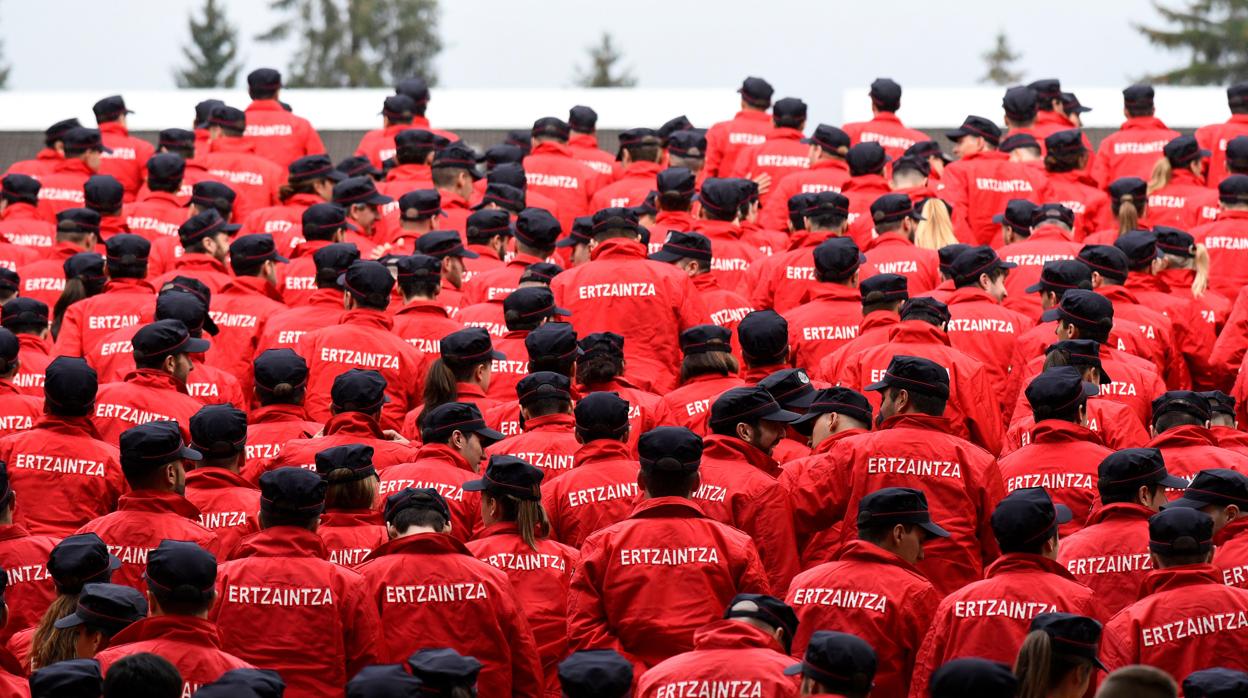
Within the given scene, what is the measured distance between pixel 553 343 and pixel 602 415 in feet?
4.79

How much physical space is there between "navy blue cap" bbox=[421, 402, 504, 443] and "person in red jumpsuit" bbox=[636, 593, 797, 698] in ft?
8.51

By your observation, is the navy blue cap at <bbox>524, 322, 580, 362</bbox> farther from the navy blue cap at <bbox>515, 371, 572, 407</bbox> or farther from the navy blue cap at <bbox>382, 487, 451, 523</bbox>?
the navy blue cap at <bbox>382, 487, 451, 523</bbox>

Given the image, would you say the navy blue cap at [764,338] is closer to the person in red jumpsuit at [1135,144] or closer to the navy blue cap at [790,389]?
the navy blue cap at [790,389]

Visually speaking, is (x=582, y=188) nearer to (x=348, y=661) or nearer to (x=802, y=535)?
(x=802, y=535)

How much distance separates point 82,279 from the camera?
14289 millimetres

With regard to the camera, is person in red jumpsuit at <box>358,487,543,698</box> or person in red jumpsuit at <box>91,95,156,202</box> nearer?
person in red jumpsuit at <box>358,487,543,698</box>

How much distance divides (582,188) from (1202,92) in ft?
25.8

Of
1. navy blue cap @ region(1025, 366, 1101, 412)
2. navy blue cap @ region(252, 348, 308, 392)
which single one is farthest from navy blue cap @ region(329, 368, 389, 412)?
navy blue cap @ region(1025, 366, 1101, 412)

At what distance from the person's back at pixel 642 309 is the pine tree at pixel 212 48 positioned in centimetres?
4613

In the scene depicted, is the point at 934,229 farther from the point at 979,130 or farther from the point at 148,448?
the point at 148,448

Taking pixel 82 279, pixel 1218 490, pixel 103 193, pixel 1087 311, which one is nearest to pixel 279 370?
pixel 82 279

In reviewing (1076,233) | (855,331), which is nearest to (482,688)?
(855,331)

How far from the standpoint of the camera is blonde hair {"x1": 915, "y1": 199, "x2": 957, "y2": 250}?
15.5 m

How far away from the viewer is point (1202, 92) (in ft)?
74.0
